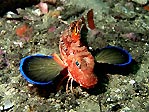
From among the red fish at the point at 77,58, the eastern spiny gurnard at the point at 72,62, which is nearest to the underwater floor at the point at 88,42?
the eastern spiny gurnard at the point at 72,62

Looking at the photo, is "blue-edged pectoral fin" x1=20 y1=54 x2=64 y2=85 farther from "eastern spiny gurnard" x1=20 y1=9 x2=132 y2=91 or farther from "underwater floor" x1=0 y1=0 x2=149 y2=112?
"underwater floor" x1=0 y1=0 x2=149 y2=112

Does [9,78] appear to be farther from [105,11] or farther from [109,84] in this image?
[105,11]

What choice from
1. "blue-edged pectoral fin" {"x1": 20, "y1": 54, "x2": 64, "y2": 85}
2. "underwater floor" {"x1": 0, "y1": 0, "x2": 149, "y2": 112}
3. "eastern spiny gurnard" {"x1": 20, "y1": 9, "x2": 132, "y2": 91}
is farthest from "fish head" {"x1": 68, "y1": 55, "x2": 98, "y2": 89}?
"underwater floor" {"x1": 0, "y1": 0, "x2": 149, "y2": 112}

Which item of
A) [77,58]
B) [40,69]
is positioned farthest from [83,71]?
[40,69]

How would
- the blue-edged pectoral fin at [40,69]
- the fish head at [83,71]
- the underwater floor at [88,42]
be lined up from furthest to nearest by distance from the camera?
the underwater floor at [88,42]
the blue-edged pectoral fin at [40,69]
the fish head at [83,71]

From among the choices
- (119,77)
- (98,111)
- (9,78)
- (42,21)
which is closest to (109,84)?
(119,77)

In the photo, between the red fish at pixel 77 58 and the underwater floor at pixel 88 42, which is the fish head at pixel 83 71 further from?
the underwater floor at pixel 88 42
